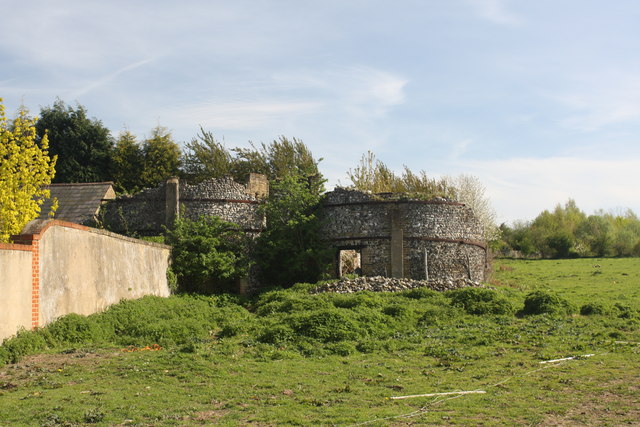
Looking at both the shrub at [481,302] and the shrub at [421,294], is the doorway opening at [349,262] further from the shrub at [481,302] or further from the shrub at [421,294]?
the shrub at [481,302]

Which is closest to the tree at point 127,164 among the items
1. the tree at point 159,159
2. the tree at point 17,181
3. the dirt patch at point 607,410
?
the tree at point 159,159

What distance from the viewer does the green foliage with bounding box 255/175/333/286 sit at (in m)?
26.1

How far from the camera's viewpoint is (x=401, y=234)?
2586cm

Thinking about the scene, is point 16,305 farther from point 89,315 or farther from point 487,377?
point 487,377

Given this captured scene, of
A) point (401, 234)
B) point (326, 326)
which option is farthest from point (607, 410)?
point (401, 234)

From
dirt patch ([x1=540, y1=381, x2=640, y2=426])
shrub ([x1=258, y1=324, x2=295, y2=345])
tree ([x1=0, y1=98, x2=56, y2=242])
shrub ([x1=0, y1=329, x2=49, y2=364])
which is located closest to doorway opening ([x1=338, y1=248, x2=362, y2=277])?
shrub ([x1=258, y1=324, x2=295, y2=345])

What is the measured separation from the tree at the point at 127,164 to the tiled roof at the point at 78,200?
25.7 feet

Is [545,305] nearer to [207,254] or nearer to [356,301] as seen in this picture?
[356,301]

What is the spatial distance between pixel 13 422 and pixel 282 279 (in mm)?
17635

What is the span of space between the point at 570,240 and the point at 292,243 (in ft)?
125

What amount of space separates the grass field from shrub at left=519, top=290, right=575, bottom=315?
0.08m

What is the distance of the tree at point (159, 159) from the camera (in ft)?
116

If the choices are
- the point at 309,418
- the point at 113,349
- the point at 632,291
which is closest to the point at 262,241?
the point at 113,349

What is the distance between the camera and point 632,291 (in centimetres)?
2758
